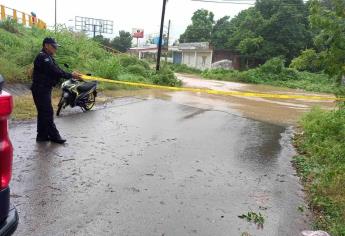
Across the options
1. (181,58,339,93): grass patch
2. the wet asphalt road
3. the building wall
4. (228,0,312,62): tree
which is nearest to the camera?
the wet asphalt road

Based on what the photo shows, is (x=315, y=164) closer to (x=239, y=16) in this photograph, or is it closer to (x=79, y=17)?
(x=239, y=16)

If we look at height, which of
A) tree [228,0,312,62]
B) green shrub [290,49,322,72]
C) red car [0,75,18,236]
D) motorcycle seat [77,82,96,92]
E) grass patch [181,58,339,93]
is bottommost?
grass patch [181,58,339,93]

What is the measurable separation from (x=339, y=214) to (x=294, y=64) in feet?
10.5

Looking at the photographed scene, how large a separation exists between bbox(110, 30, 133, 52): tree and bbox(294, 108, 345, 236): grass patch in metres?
74.5

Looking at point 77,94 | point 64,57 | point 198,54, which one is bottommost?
point 77,94

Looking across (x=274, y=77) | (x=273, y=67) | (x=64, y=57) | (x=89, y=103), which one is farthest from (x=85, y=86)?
(x=273, y=67)

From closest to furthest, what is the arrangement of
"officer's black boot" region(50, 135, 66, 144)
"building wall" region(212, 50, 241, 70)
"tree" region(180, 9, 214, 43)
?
"officer's black boot" region(50, 135, 66, 144) < "building wall" region(212, 50, 241, 70) < "tree" region(180, 9, 214, 43)

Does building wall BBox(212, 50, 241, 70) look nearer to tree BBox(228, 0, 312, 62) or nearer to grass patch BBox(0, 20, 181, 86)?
tree BBox(228, 0, 312, 62)

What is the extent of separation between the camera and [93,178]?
557 cm

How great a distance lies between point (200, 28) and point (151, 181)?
67.4 metres

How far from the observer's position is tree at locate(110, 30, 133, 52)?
272 feet

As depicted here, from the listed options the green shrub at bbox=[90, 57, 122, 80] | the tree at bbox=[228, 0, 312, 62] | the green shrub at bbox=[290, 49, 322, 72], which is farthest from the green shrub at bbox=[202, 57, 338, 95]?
the green shrub at bbox=[290, 49, 322, 72]

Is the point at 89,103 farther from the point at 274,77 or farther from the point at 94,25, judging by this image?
the point at 94,25

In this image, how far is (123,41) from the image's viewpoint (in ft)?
279
